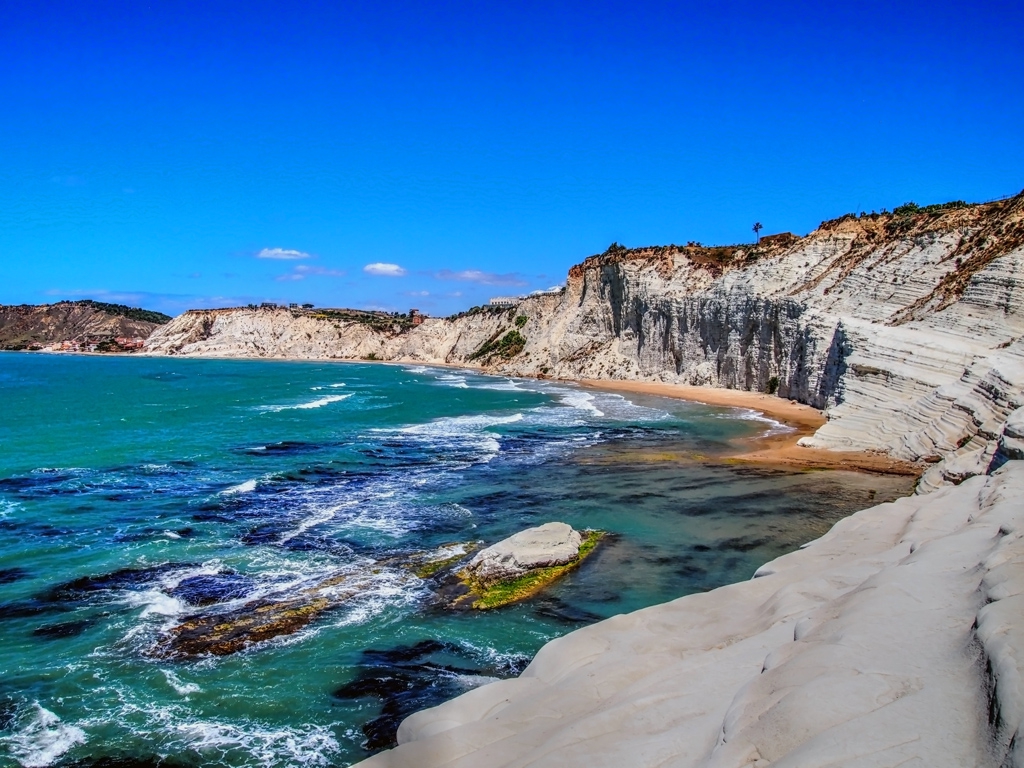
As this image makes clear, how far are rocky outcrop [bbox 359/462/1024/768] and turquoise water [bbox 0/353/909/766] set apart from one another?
2.03 meters

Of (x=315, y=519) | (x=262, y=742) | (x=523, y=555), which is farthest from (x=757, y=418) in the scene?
(x=262, y=742)

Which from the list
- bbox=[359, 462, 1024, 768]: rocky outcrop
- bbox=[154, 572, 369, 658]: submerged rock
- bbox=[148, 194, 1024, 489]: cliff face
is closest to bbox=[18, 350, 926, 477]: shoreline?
bbox=[148, 194, 1024, 489]: cliff face

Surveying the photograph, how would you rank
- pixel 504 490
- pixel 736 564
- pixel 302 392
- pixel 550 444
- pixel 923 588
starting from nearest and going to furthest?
pixel 923 588
pixel 736 564
pixel 504 490
pixel 550 444
pixel 302 392

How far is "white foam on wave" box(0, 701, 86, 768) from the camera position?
342 inches

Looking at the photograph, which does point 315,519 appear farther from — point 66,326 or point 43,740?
point 66,326

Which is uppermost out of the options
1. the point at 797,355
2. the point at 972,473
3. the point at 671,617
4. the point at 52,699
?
the point at 797,355

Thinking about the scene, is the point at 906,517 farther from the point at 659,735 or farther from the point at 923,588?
the point at 659,735

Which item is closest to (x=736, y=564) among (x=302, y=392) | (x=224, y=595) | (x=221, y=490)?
(x=224, y=595)

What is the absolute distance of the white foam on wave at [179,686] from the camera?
400 inches

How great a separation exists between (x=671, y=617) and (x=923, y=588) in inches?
130

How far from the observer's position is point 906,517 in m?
13.6

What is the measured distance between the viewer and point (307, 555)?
16016 millimetres

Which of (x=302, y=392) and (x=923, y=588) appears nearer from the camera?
(x=923, y=588)

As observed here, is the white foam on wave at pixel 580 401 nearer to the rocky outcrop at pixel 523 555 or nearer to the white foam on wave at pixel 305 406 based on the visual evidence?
the white foam on wave at pixel 305 406
